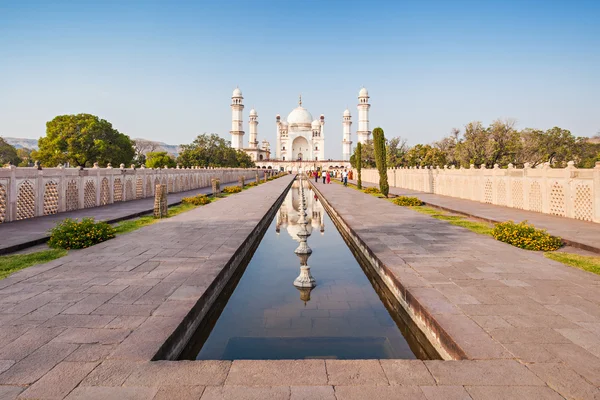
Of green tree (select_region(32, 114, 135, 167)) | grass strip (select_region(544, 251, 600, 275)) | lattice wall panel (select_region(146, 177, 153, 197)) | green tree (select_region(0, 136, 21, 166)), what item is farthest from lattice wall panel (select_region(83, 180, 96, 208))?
green tree (select_region(0, 136, 21, 166))

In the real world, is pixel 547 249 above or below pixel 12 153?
below

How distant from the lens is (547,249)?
650 centimetres

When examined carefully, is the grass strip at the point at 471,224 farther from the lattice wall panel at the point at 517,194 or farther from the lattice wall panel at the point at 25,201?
the lattice wall panel at the point at 25,201

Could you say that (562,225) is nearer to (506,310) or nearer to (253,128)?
(506,310)

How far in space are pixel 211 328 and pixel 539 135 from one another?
43.4 metres

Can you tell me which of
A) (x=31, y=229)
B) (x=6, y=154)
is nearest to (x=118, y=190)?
(x=31, y=229)

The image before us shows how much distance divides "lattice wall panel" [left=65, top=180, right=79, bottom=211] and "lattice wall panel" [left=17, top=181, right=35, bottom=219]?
1.67 meters

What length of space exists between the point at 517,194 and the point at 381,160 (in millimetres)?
6735

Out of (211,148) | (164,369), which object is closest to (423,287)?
(164,369)

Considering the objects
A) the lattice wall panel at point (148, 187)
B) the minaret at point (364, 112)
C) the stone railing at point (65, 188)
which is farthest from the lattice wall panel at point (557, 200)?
the minaret at point (364, 112)

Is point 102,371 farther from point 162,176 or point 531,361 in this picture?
point 162,176

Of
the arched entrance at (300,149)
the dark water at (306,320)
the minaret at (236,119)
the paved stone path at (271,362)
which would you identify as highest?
the minaret at (236,119)

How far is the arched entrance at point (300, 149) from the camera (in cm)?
10200

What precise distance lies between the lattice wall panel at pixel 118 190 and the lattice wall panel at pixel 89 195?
1602mm
